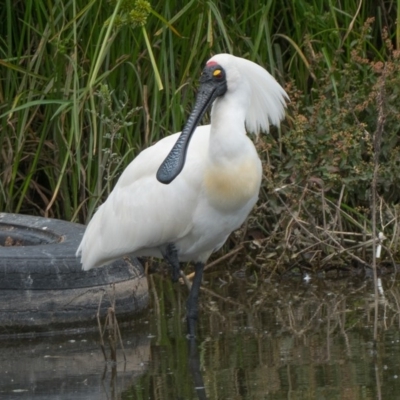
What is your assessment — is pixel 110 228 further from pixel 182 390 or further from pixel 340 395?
pixel 340 395

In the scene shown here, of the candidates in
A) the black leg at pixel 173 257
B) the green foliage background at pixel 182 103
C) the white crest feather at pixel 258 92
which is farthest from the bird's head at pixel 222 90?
the green foliage background at pixel 182 103

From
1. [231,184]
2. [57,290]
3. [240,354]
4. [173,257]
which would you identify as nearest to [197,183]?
[231,184]

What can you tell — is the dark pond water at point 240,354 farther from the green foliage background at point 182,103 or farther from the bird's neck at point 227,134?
the bird's neck at point 227,134

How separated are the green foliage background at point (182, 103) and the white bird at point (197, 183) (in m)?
1.19

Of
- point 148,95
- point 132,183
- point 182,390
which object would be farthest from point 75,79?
point 182,390

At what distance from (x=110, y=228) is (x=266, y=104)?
1.13m

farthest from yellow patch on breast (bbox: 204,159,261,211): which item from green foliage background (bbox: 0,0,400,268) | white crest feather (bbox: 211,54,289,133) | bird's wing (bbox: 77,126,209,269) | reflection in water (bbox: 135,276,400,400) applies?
green foliage background (bbox: 0,0,400,268)

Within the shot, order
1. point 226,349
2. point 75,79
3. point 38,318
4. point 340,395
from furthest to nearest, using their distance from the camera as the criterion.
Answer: point 75,79 → point 38,318 → point 226,349 → point 340,395

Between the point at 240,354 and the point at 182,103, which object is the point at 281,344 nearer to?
the point at 240,354

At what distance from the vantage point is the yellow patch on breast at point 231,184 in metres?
6.89

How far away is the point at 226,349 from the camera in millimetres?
6512

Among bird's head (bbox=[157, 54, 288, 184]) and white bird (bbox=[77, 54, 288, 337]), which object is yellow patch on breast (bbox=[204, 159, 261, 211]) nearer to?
white bird (bbox=[77, 54, 288, 337])

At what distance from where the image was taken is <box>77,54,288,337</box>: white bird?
22.7 ft

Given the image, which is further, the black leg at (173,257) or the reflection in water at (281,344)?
the black leg at (173,257)
